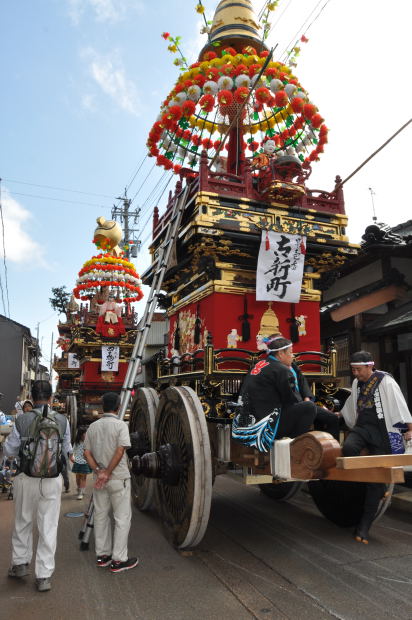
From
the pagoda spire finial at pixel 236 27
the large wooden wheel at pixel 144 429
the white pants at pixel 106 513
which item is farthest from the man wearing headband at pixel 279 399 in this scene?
the pagoda spire finial at pixel 236 27

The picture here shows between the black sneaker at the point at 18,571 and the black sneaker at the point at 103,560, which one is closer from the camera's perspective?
the black sneaker at the point at 18,571

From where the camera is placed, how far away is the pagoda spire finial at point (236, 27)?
9.03 meters

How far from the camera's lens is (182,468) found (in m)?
4.64

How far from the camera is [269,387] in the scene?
12.5 ft

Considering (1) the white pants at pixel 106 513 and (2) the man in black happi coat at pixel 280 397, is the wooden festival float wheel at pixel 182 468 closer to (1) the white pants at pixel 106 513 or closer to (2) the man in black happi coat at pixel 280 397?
(1) the white pants at pixel 106 513

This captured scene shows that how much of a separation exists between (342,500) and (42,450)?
3715 mm

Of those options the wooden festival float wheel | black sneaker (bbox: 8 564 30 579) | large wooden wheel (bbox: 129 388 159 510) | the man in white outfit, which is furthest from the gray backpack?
large wooden wheel (bbox: 129 388 159 510)

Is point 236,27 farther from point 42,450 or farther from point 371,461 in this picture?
point 371,461

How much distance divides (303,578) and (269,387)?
186 cm

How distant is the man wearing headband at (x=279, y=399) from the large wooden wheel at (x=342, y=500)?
2.10 meters

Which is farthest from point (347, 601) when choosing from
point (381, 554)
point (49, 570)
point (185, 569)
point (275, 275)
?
point (275, 275)

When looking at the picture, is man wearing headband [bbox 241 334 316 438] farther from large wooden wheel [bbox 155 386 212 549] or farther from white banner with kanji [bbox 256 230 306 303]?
white banner with kanji [bbox 256 230 306 303]

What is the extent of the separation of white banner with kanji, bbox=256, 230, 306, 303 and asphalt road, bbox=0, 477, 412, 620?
3299 mm

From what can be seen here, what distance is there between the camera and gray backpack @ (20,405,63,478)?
4.12m
